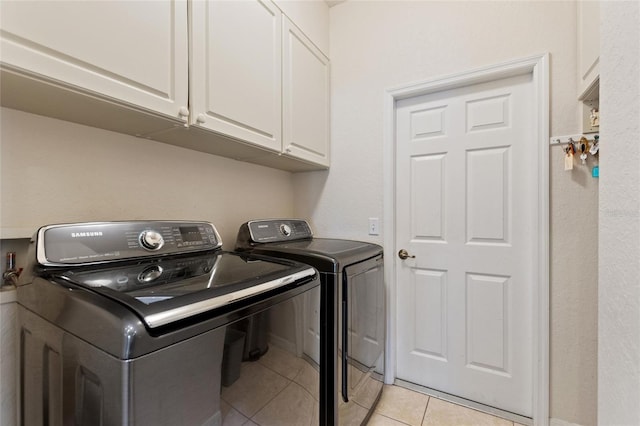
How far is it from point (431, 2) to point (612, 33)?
1.48m

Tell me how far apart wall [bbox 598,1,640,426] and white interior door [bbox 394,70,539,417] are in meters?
0.97

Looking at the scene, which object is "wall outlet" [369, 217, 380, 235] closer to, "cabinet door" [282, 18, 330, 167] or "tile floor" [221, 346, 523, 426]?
"cabinet door" [282, 18, 330, 167]

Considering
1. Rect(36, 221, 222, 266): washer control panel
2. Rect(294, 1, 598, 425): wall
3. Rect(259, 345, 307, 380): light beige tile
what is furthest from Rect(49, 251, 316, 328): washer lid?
Rect(294, 1, 598, 425): wall

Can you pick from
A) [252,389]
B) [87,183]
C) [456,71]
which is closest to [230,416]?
[252,389]

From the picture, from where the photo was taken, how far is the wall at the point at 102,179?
95 centimetres

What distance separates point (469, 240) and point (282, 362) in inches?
56.6

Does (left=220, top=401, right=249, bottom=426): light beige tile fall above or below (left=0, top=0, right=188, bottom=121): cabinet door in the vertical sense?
below

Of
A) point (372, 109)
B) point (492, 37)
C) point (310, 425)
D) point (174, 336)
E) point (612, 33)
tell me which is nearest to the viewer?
point (174, 336)

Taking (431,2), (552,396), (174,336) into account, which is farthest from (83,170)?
(552,396)

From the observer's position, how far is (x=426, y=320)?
1.91 m

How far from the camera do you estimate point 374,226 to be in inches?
79.4

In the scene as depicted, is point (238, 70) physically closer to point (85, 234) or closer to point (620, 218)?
point (85, 234)

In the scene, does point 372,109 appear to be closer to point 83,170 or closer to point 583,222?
point 583,222

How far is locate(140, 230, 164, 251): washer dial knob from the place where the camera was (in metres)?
1.06
